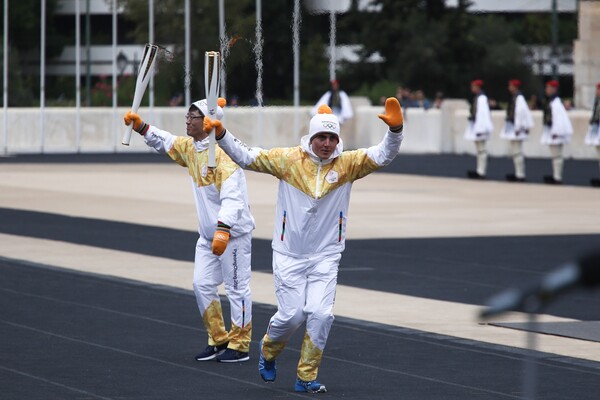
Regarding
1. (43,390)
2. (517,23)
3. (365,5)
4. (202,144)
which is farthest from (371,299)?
(517,23)

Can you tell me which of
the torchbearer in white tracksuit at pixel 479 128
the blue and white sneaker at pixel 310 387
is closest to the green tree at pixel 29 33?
the torchbearer in white tracksuit at pixel 479 128

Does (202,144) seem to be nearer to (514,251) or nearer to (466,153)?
(514,251)

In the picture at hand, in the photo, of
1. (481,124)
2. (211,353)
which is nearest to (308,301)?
(211,353)

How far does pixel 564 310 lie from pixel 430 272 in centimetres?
278

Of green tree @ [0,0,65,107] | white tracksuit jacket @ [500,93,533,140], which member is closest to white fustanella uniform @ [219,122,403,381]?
white tracksuit jacket @ [500,93,533,140]

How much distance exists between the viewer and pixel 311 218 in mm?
8477

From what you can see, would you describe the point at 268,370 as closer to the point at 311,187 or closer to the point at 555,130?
the point at 311,187

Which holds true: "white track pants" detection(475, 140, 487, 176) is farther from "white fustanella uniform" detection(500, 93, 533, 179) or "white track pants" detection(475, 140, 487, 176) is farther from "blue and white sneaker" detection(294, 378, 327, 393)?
"blue and white sneaker" detection(294, 378, 327, 393)

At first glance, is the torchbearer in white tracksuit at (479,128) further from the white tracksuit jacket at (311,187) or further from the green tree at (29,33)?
the green tree at (29,33)

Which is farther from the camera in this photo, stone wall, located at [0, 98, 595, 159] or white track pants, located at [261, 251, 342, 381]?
stone wall, located at [0, 98, 595, 159]

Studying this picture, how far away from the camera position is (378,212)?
2316cm

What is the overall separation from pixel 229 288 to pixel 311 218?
133cm

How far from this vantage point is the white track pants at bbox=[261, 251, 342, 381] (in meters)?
8.34

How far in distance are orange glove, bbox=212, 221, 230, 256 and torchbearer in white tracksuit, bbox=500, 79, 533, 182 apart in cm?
2227
